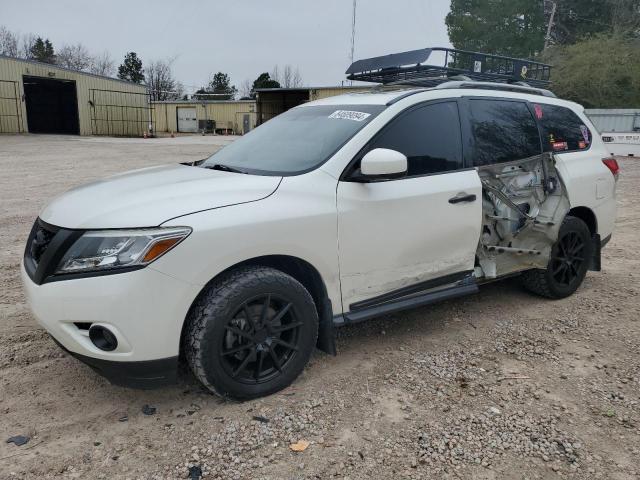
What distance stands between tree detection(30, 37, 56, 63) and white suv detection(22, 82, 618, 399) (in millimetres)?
70335

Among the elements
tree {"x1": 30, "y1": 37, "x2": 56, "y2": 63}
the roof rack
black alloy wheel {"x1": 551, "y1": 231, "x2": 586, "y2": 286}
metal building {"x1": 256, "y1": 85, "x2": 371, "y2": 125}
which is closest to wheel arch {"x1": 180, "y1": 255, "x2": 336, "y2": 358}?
the roof rack

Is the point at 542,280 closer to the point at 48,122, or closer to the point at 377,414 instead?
the point at 377,414

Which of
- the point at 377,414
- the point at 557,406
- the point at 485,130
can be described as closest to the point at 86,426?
the point at 377,414

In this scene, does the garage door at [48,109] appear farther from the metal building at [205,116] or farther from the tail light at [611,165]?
the tail light at [611,165]

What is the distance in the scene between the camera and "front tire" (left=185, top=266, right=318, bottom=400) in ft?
8.80

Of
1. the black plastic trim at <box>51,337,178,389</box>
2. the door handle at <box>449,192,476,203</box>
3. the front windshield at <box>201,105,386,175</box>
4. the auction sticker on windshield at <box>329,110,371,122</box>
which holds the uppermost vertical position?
the auction sticker on windshield at <box>329,110,371,122</box>

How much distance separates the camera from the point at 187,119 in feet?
156

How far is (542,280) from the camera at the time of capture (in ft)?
14.9

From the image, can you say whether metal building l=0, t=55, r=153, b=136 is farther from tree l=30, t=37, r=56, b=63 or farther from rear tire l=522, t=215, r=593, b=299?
rear tire l=522, t=215, r=593, b=299

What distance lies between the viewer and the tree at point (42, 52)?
6278cm

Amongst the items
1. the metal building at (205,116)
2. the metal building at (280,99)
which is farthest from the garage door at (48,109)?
the metal building at (280,99)

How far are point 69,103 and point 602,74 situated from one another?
35508mm

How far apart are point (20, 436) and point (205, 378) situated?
96 centimetres

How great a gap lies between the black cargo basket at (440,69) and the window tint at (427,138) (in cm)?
47
